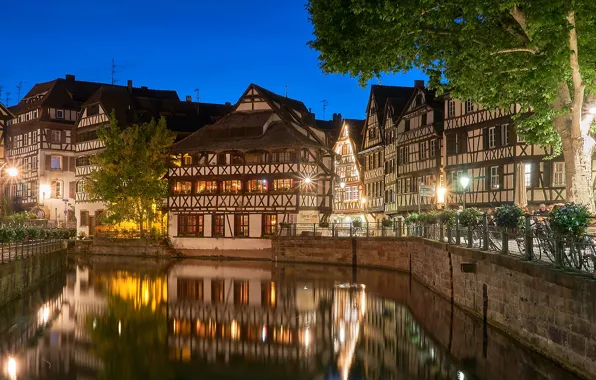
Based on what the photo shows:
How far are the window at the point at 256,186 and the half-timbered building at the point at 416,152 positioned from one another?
34.7 ft

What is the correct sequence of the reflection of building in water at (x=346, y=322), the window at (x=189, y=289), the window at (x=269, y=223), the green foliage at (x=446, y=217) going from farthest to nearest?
the window at (x=269, y=223)
the green foliage at (x=446, y=217)
the window at (x=189, y=289)
the reflection of building in water at (x=346, y=322)

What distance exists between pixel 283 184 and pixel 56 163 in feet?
94.5

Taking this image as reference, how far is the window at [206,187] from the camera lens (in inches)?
1988

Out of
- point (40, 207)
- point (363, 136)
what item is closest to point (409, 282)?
point (363, 136)

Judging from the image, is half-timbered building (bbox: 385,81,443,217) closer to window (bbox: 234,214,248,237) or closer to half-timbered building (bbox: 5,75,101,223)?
window (bbox: 234,214,248,237)

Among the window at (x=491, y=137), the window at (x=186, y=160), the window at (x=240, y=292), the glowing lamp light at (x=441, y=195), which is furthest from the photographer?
the window at (x=186, y=160)

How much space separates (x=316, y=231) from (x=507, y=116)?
47.5 feet

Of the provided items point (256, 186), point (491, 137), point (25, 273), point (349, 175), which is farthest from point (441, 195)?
point (25, 273)

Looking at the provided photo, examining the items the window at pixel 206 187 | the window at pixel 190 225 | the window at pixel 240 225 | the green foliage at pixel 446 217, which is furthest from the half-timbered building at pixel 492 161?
the window at pixel 190 225

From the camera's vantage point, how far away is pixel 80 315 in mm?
24438

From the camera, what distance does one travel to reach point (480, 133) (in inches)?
1626

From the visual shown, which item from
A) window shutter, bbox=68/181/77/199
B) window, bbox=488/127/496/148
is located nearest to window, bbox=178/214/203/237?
window shutter, bbox=68/181/77/199

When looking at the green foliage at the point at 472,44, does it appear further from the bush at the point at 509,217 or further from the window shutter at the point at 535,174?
the window shutter at the point at 535,174

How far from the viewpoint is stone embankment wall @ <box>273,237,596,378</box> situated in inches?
501
